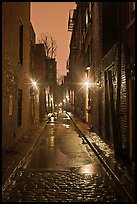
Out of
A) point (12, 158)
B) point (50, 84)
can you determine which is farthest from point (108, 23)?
point (50, 84)

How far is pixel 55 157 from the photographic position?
10219 mm

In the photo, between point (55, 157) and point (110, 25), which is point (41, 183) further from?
point (110, 25)

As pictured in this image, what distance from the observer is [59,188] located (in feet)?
20.8

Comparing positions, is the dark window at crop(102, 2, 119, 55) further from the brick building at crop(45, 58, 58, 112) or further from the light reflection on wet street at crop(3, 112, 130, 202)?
the brick building at crop(45, 58, 58, 112)

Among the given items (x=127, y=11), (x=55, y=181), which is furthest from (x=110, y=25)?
(x=55, y=181)

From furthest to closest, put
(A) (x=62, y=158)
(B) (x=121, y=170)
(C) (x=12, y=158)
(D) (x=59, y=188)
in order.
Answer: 1. (A) (x=62, y=158)
2. (C) (x=12, y=158)
3. (B) (x=121, y=170)
4. (D) (x=59, y=188)

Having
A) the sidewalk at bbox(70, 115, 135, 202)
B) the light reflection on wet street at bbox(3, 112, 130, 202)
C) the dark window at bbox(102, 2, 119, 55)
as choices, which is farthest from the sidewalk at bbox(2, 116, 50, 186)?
the dark window at bbox(102, 2, 119, 55)

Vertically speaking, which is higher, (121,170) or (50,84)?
(50,84)

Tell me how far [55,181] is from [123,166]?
2.16 meters

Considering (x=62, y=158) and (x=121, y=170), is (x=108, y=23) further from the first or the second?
(x=121, y=170)

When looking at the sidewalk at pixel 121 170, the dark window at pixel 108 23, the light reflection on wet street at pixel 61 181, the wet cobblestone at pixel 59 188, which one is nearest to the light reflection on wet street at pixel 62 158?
the light reflection on wet street at pixel 61 181

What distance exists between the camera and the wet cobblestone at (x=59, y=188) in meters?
5.67

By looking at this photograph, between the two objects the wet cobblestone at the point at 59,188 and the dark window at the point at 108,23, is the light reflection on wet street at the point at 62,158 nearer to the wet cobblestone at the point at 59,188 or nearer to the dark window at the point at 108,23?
the wet cobblestone at the point at 59,188

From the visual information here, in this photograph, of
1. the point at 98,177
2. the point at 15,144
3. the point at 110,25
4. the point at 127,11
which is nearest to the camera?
the point at 98,177
